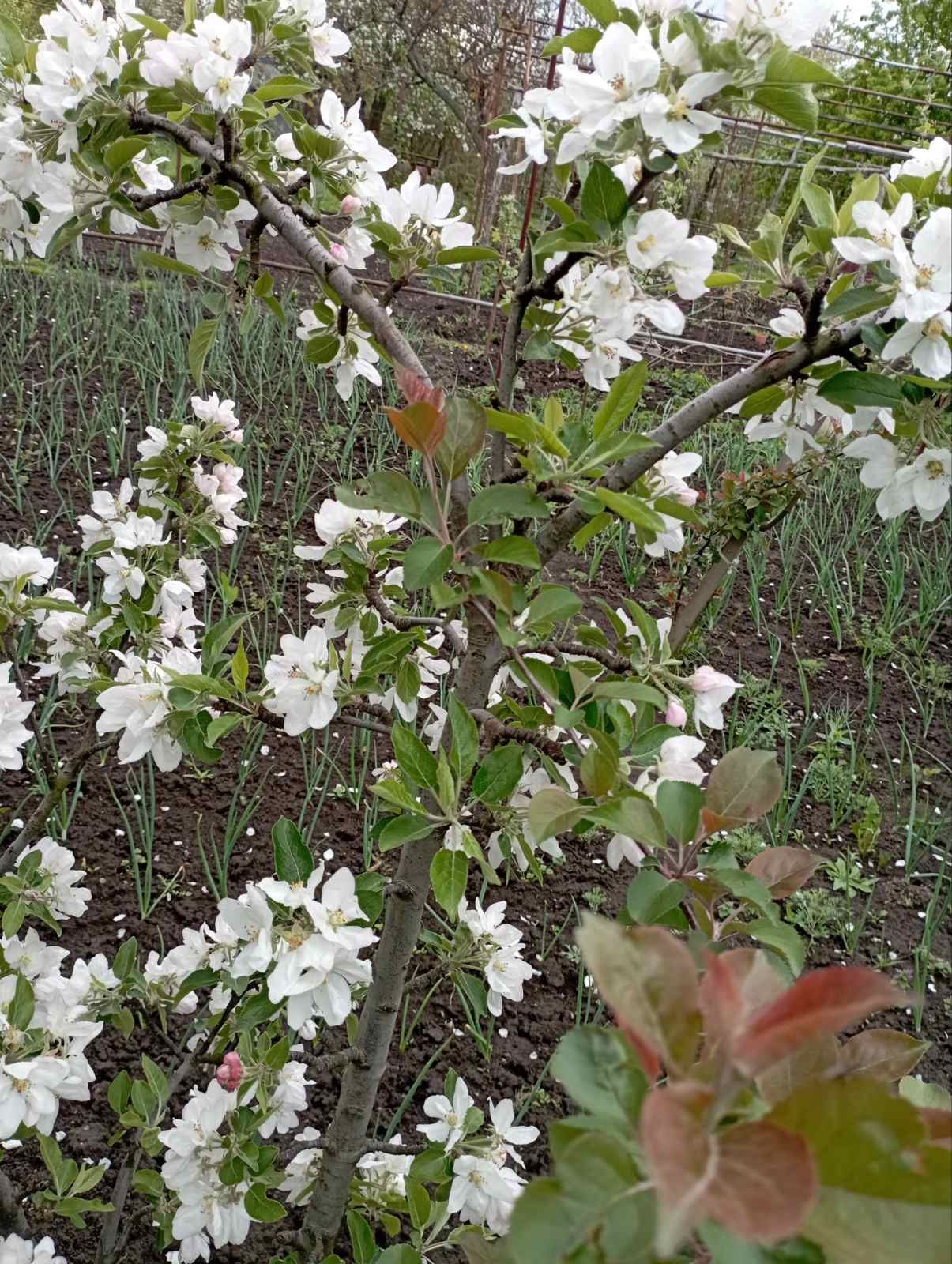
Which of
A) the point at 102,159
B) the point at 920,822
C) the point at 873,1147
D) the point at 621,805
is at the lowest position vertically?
the point at 920,822

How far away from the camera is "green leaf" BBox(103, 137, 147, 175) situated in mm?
960

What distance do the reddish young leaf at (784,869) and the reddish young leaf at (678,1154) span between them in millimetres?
378

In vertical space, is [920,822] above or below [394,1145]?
below

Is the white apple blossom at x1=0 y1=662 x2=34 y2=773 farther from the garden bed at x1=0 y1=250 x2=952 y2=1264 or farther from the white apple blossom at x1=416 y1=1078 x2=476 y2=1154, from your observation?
the garden bed at x1=0 y1=250 x2=952 y2=1264

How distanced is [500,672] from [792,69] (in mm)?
680

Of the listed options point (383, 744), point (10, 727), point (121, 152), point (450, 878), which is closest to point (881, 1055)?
point (450, 878)

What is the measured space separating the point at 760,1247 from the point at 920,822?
236 centimetres

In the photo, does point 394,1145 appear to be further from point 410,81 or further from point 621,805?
point 410,81

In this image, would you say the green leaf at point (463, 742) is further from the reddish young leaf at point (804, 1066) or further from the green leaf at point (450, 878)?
the reddish young leaf at point (804, 1066)

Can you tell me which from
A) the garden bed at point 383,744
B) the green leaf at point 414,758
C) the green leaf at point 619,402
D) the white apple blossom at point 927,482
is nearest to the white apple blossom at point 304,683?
the green leaf at point 414,758

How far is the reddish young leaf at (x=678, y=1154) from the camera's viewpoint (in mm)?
304

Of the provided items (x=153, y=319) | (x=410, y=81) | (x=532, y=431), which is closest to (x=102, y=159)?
(x=532, y=431)

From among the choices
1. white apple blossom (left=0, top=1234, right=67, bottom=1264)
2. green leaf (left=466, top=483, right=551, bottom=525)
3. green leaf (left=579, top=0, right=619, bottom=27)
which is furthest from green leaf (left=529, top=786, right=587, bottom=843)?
white apple blossom (left=0, top=1234, right=67, bottom=1264)

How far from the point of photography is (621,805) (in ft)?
2.30
